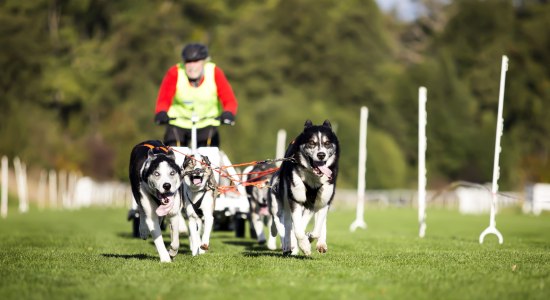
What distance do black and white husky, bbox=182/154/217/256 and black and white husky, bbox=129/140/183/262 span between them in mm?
593

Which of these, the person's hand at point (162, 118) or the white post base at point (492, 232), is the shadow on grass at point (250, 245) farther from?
the white post base at point (492, 232)

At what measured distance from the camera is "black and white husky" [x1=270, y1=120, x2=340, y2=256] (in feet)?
37.6

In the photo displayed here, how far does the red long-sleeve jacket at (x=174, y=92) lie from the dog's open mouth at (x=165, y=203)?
8.86ft

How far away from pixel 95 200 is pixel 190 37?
17.5 m

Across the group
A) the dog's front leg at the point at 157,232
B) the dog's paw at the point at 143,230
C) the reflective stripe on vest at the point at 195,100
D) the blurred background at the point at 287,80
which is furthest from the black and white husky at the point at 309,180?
the blurred background at the point at 287,80

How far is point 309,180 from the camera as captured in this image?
11734mm

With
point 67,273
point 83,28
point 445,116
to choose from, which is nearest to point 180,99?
point 67,273

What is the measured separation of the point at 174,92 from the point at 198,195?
201 cm

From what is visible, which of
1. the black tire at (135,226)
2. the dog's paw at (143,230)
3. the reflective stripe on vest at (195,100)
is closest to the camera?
the dog's paw at (143,230)

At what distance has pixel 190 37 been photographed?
A: 233ft

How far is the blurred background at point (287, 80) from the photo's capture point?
64.5m

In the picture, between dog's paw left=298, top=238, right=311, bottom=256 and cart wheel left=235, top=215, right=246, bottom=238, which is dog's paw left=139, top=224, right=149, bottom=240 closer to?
dog's paw left=298, top=238, right=311, bottom=256

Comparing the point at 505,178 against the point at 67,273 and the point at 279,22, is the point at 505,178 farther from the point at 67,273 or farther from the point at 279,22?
the point at 67,273

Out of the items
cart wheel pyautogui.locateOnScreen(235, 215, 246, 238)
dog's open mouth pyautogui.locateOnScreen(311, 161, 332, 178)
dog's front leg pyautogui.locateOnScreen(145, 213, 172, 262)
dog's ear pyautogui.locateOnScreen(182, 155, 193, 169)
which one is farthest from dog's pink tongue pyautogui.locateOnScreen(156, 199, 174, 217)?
cart wheel pyautogui.locateOnScreen(235, 215, 246, 238)
